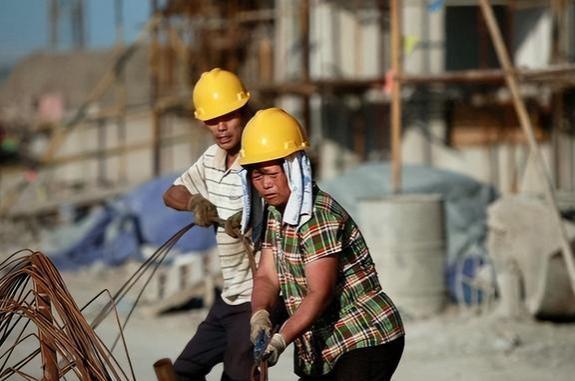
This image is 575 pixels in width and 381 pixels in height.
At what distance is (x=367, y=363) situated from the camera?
4465 millimetres

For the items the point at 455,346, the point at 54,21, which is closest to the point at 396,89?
the point at 455,346

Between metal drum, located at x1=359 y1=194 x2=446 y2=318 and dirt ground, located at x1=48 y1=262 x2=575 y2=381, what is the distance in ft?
0.94

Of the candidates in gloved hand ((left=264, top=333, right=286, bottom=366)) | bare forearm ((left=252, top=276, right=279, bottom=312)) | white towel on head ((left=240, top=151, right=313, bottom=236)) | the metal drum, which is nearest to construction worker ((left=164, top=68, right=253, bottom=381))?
bare forearm ((left=252, top=276, right=279, bottom=312))

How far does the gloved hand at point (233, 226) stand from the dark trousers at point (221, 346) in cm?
38

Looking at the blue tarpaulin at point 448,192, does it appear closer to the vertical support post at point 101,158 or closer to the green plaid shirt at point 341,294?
the green plaid shirt at point 341,294

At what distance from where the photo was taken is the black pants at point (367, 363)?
4.46m

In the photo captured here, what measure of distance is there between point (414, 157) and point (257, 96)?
125 inches

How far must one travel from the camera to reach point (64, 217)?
22.1 metres

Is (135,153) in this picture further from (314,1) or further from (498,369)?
(498,369)

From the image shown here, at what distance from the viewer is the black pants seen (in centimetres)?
446

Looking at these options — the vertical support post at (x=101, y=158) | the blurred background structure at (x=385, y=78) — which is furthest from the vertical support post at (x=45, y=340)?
the vertical support post at (x=101, y=158)

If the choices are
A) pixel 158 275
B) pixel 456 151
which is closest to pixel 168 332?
pixel 158 275

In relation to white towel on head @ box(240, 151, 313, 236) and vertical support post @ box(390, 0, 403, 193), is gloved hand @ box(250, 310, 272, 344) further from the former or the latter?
vertical support post @ box(390, 0, 403, 193)

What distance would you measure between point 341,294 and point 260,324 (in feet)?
1.08
